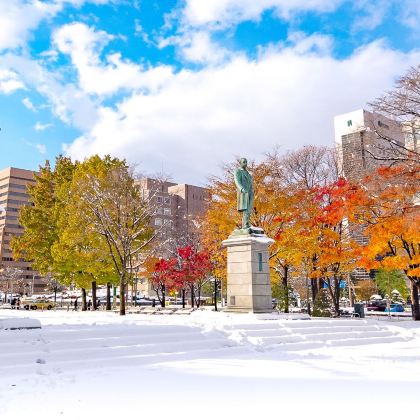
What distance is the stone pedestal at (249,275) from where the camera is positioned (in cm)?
1709

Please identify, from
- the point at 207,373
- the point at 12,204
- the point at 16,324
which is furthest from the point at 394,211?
the point at 12,204

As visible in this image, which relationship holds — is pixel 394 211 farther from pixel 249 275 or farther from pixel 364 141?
pixel 249 275

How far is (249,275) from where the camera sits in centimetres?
1717

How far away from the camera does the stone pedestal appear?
56.1ft

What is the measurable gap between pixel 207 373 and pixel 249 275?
8984 mm

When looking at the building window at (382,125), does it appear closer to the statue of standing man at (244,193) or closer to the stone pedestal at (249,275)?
the statue of standing man at (244,193)

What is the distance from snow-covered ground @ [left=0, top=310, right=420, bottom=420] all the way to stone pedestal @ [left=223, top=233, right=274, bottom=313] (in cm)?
312

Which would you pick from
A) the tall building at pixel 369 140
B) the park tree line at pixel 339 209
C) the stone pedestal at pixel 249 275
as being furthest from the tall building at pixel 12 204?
the stone pedestal at pixel 249 275

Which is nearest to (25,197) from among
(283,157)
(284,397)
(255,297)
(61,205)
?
(61,205)

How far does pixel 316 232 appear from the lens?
23.6m

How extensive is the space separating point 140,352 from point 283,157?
67.2 feet

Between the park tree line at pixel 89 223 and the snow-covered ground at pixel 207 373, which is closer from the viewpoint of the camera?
the snow-covered ground at pixel 207 373

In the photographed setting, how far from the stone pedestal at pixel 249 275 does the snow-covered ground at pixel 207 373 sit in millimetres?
3118

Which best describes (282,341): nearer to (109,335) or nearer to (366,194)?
(109,335)
